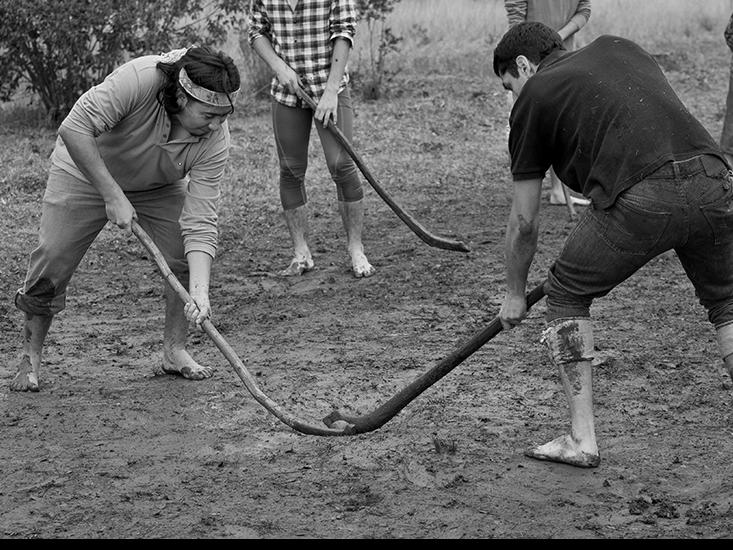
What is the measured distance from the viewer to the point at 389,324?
20.3 ft

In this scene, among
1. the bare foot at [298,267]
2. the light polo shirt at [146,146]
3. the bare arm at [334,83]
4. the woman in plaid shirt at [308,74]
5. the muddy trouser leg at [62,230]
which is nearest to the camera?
the light polo shirt at [146,146]

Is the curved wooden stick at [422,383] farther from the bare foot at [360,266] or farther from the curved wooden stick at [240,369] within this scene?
the bare foot at [360,266]

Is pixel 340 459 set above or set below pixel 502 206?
above

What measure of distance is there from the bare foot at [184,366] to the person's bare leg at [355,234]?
67.1 inches

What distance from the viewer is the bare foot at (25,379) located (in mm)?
5344

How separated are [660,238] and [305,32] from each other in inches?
132

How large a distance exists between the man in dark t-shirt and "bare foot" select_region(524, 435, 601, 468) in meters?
0.15

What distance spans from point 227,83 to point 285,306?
7.18 feet

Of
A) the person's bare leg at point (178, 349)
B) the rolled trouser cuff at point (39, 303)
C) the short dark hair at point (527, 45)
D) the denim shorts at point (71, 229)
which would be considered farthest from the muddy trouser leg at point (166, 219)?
the short dark hair at point (527, 45)

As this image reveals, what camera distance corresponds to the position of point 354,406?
202 inches

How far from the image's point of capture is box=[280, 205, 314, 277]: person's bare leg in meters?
7.01

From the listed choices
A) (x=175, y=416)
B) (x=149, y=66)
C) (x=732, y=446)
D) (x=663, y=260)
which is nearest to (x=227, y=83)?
(x=149, y=66)

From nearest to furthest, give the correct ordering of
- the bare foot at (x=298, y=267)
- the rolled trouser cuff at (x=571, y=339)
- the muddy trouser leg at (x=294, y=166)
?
1. the rolled trouser cuff at (x=571, y=339)
2. the muddy trouser leg at (x=294, y=166)
3. the bare foot at (x=298, y=267)
